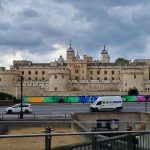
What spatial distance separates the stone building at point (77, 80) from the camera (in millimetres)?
97188

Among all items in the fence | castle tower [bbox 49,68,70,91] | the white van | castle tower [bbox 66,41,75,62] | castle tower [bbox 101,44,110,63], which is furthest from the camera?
castle tower [bbox 101,44,110,63]

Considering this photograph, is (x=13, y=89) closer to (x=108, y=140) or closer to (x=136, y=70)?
(x=136, y=70)

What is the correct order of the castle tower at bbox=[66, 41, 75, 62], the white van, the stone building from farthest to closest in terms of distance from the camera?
the castle tower at bbox=[66, 41, 75, 62] → the stone building → the white van

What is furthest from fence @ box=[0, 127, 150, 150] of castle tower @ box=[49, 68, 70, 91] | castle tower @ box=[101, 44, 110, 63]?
castle tower @ box=[101, 44, 110, 63]

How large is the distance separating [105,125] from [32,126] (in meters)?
9.41

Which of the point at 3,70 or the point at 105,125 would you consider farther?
the point at 3,70

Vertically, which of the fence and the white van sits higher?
the white van

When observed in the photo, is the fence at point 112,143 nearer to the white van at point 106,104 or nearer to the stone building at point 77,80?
the white van at point 106,104

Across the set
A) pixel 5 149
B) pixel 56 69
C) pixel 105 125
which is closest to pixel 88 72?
pixel 56 69

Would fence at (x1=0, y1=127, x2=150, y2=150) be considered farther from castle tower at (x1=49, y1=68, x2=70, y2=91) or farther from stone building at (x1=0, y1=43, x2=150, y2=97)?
castle tower at (x1=49, y1=68, x2=70, y2=91)

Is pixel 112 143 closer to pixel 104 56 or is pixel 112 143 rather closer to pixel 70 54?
pixel 70 54

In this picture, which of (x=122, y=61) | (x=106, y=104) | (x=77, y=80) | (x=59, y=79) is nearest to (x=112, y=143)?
(x=106, y=104)

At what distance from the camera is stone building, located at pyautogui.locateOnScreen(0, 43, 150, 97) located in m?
97.2

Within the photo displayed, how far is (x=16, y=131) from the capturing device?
28000mm
